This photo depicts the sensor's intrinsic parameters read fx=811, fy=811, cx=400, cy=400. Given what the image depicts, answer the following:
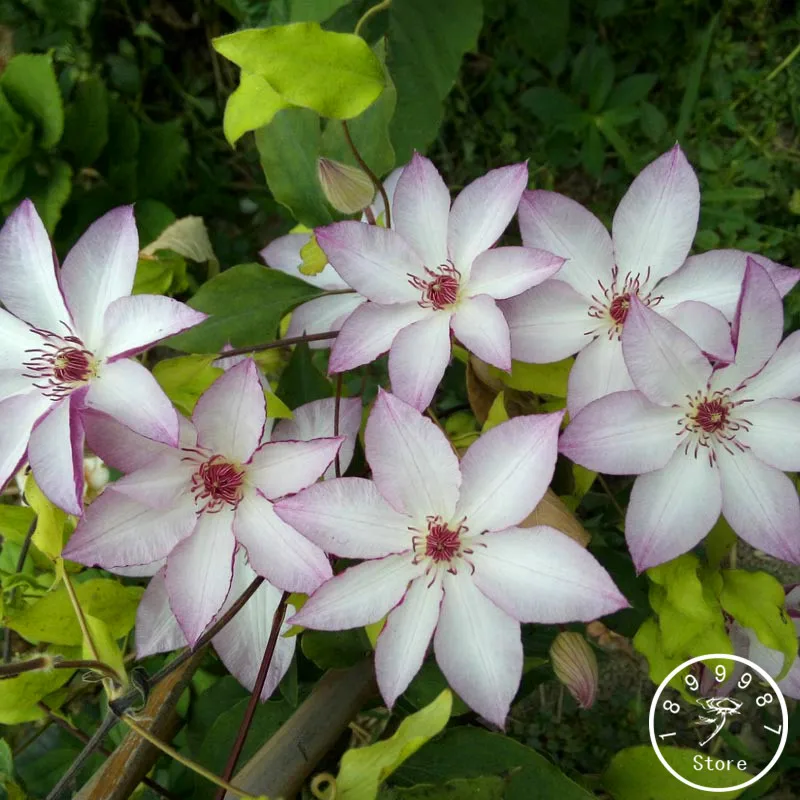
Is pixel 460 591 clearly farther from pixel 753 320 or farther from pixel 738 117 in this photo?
pixel 738 117

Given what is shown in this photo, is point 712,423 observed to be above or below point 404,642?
above

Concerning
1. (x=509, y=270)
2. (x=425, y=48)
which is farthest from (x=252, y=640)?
(x=425, y=48)

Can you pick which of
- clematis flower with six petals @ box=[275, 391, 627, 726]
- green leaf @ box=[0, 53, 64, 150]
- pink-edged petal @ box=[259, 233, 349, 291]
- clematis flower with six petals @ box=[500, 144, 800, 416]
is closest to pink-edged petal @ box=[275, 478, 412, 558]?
clematis flower with six petals @ box=[275, 391, 627, 726]

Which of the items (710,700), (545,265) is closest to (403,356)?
(545,265)

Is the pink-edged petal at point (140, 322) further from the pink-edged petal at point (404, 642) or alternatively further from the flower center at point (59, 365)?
the pink-edged petal at point (404, 642)

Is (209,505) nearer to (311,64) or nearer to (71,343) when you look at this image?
(71,343)

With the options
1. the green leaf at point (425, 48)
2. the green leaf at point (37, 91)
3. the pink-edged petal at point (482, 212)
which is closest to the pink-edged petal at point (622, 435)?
the pink-edged petal at point (482, 212)
